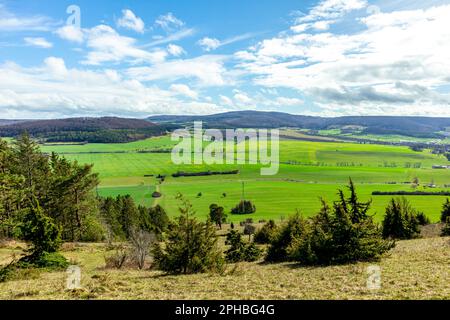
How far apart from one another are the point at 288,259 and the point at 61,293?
1790 cm

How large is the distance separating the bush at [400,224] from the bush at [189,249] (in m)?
27.3

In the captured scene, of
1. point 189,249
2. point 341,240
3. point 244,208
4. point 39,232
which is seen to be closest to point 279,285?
point 189,249

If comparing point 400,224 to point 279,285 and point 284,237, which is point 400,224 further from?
point 279,285

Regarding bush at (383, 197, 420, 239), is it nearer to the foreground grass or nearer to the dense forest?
the foreground grass

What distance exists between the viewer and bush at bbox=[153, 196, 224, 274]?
22500 mm

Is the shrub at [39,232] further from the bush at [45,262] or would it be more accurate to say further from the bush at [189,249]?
the bush at [189,249]

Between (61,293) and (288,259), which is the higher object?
(61,293)

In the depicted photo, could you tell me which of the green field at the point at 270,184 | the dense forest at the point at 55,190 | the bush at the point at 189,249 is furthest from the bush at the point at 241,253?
the green field at the point at 270,184

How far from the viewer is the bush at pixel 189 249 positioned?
22500mm

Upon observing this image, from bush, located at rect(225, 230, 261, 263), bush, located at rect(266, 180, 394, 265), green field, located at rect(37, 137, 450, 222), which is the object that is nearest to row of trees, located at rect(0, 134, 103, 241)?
bush, located at rect(225, 230, 261, 263)
